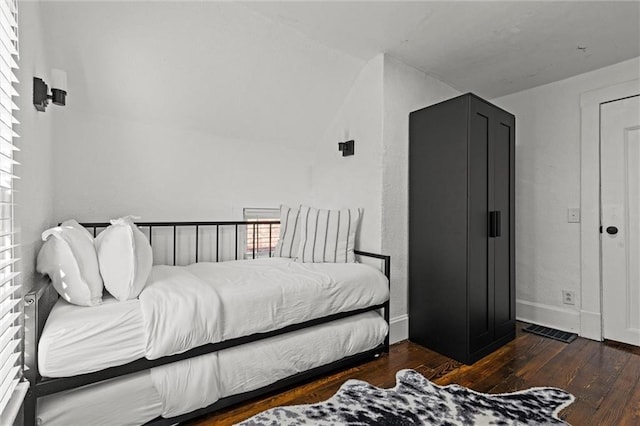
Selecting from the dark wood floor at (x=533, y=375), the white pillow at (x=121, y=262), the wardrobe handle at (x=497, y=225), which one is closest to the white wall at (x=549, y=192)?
the dark wood floor at (x=533, y=375)

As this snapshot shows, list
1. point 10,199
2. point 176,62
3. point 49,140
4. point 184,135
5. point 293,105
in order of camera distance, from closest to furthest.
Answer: point 10,199 → point 49,140 → point 176,62 → point 184,135 → point 293,105

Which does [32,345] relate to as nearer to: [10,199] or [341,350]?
[10,199]

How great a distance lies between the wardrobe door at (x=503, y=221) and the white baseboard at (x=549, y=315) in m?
0.57

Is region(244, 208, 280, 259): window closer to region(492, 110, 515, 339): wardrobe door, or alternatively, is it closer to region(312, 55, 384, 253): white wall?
region(312, 55, 384, 253): white wall

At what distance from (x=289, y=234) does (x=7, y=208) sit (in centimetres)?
181

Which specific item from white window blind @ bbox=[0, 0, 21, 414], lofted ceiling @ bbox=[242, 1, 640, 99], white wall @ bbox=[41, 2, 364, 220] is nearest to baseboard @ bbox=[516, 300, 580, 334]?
lofted ceiling @ bbox=[242, 1, 640, 99]

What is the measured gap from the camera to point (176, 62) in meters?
2.14

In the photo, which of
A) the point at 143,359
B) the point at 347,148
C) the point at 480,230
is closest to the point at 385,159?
the point at 347,148

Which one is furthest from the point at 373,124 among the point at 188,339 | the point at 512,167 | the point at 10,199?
the point at 10,199

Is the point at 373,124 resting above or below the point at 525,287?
above

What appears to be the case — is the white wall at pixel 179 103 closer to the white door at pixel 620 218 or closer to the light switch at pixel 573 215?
the white door at pixel 620 218

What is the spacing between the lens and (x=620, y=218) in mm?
2547

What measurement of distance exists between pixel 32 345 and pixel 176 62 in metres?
1.76

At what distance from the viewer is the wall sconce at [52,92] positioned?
1416 millimetres
